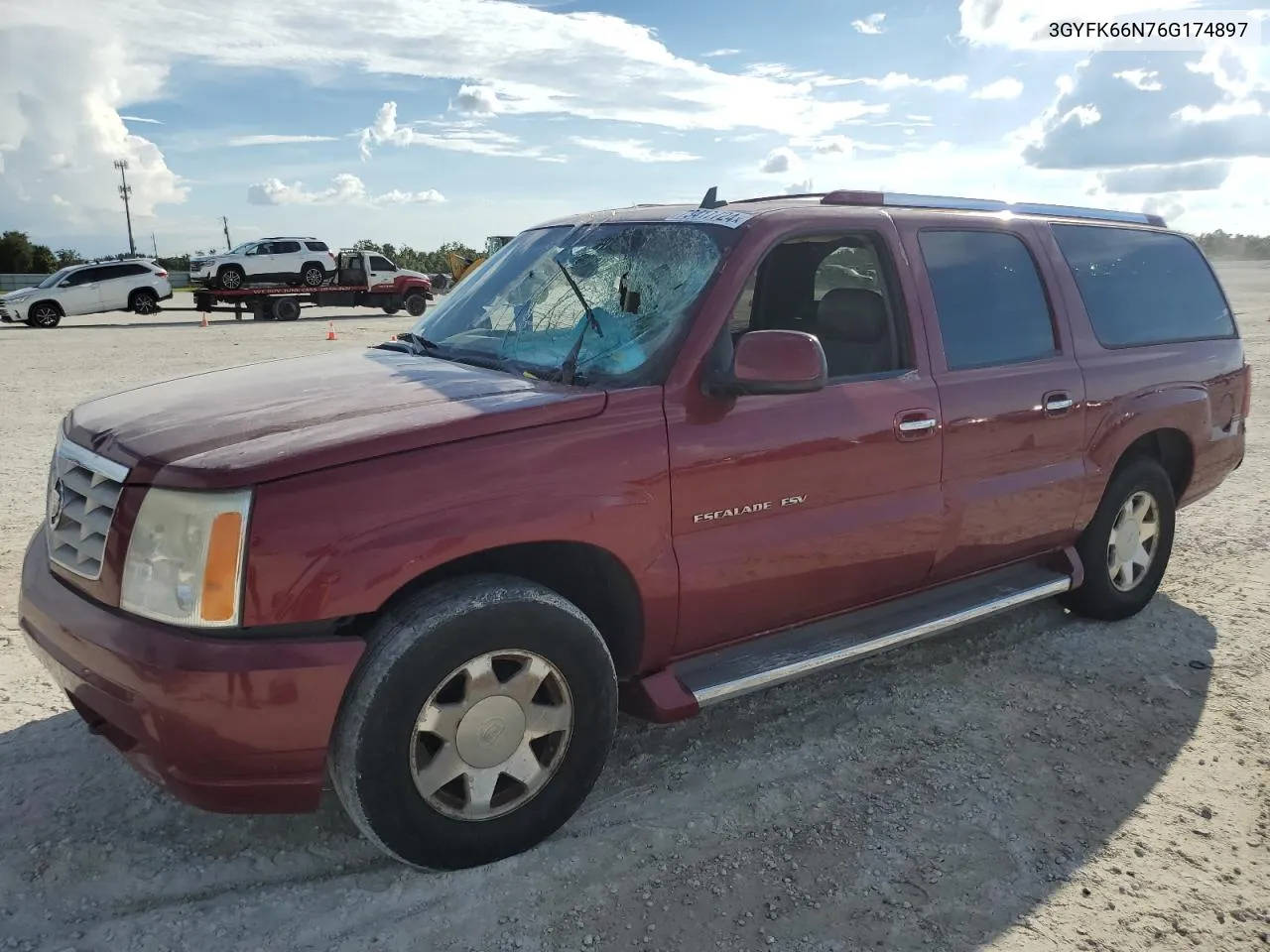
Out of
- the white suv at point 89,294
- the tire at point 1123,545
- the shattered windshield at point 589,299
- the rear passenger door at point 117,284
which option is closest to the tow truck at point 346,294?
the white suv at point 89,294

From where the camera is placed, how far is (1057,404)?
4.21 meters

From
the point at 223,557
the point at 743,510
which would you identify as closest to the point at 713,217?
the point at 743,510

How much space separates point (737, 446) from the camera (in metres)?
3.19

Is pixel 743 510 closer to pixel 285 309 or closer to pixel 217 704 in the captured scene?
pixel 217 704

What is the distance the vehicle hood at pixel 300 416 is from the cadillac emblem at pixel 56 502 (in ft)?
0.54

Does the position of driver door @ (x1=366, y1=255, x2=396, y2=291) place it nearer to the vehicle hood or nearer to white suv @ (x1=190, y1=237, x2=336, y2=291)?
white suv @ (x1=190, y1=237, x2=336, y2=291)

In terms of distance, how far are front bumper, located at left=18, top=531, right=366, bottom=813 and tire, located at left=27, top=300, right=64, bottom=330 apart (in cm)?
2580

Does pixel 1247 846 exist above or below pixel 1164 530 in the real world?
below

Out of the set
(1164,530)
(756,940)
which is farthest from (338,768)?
(1164,530)

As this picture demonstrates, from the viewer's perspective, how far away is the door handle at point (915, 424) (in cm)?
362

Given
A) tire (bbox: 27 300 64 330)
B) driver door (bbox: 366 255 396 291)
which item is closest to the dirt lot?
tire (bbox: 27 300 64 330)

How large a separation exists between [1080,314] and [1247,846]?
2337 mm

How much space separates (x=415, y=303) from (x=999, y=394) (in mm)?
27569

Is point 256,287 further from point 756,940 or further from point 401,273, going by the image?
point 756,940
